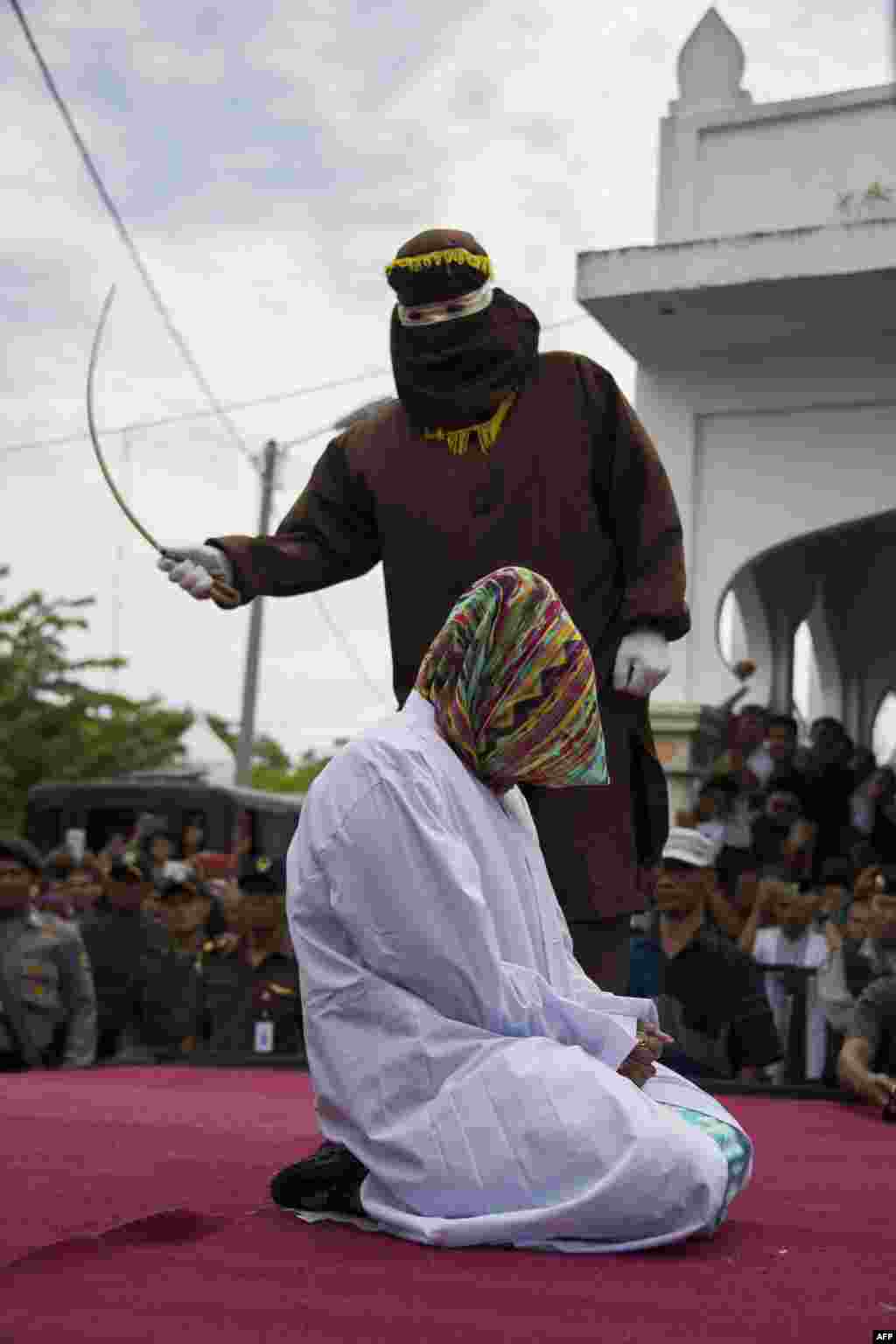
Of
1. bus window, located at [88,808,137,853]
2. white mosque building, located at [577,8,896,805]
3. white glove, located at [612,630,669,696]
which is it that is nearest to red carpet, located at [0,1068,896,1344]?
white glove, located at [612,630,669,696]

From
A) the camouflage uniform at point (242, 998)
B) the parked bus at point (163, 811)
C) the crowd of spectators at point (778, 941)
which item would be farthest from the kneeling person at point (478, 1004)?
the parked bus at point (163, 811)

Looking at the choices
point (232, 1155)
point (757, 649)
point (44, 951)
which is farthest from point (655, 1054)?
point (757, 649)

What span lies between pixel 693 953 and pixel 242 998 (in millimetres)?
1887

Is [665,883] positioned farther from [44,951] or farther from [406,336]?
[406,336]

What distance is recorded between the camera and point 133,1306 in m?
2.06

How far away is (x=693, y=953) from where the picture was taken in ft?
19.2

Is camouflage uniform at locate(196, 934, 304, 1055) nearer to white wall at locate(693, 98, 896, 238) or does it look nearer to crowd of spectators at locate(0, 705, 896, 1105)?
crowd of spectators at locate(0, 705, 896, 1105)

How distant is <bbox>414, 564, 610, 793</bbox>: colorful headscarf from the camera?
9.23 feet

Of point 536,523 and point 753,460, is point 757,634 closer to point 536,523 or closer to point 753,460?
point 753,460

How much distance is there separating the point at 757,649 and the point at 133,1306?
1139cm

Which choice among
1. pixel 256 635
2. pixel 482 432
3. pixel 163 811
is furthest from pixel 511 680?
pixel 256 635

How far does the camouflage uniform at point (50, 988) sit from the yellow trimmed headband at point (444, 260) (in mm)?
3867

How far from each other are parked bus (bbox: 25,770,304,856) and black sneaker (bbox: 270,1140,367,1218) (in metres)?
11.3

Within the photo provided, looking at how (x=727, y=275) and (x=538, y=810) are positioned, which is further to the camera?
(x=727, y=275)
